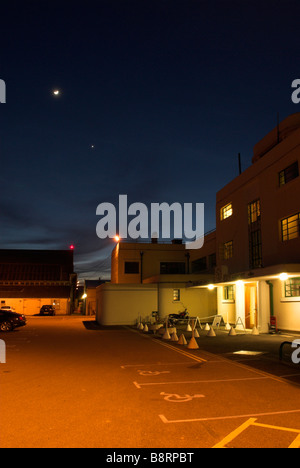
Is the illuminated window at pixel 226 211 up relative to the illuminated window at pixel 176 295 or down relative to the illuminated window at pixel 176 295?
up

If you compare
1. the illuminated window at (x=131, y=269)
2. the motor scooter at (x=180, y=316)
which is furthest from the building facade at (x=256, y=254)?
the illuminated window at (x=131, y=269)

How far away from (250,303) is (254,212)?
5718 mm

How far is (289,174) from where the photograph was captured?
21.2m

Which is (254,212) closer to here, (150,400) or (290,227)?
(290,227)

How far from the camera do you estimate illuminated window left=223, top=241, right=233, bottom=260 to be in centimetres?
2844

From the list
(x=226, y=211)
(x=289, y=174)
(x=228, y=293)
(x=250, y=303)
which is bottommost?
(x=250, y=303)

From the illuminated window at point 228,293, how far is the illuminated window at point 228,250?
7.34 feet

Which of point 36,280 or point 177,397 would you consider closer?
point 177,397

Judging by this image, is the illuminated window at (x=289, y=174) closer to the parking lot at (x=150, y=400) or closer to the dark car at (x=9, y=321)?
the parking lot at (x=150, y=400)

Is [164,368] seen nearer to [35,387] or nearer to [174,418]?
[35,387]

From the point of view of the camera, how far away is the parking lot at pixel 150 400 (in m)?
5.41

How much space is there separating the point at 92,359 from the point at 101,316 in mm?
19248

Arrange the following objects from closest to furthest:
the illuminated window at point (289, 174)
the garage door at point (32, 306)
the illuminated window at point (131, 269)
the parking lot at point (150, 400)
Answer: the parking lot at point (150, 400) → the illuminated window at point (289, 174) → the illuminated window at point (131, 269) → the garage door at point (32, 306)

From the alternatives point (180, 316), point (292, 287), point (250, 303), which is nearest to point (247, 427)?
point (292, 287)
